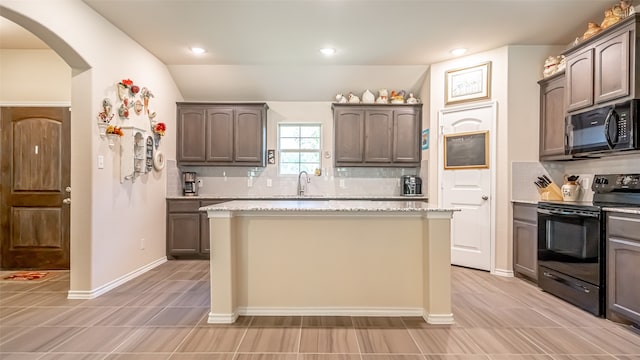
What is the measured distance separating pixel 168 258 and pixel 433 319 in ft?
12.2

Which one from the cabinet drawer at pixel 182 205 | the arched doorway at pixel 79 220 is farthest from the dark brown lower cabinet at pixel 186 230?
the arched doorway at pixel 79 220

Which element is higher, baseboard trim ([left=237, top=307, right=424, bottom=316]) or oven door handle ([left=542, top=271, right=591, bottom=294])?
oven door handle ([left=542, top=271, right=591, bottom=294])

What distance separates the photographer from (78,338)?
2295 mm

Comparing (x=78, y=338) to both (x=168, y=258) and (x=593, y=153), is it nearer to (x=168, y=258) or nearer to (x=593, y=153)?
(x=168, y=258)

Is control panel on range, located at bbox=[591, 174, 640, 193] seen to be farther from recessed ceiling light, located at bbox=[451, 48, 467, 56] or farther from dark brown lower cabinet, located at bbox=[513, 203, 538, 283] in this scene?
recessed ceiling light, located at bbox=[451, 48, 467, 56]

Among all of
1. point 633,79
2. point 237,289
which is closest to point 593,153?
point 633,79

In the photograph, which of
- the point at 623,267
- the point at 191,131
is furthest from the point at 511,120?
the point at 191,131

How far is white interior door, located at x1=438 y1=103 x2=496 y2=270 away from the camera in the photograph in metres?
3.99

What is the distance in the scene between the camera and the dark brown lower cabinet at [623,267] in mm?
2354

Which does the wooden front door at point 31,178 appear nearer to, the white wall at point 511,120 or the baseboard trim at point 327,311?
the baseboard trim at point 327,311

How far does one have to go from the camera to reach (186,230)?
4.60 meters

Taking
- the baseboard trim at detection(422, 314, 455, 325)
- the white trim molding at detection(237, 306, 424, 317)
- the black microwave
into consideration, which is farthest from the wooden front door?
the black microwave

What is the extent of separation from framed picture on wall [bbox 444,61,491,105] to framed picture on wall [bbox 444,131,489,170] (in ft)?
1.54

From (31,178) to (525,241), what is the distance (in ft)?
19.4
